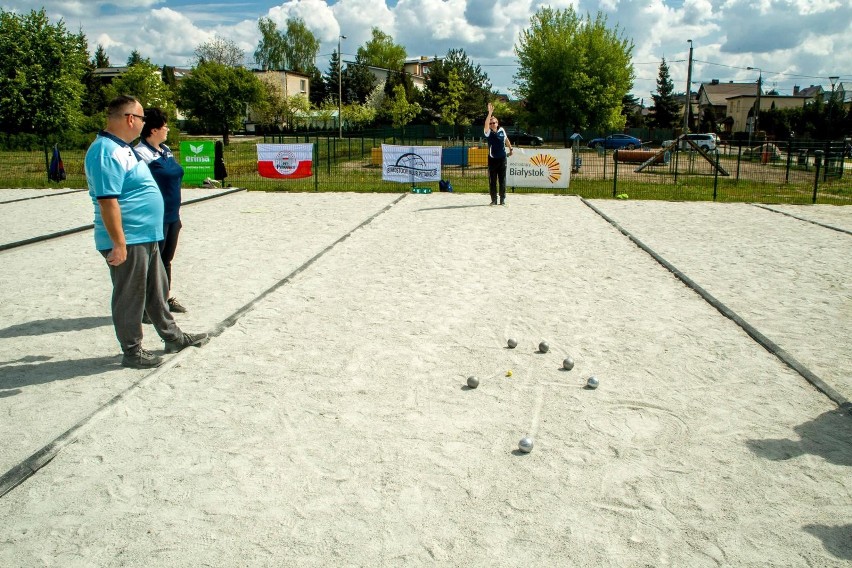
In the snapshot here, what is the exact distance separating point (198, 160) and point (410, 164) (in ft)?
20.8

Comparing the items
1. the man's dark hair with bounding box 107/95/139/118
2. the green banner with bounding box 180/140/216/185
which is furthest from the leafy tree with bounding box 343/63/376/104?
the man's dark hair with bounding box 107/95/139/118

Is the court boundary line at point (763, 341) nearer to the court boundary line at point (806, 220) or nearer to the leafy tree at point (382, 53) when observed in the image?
the court boundary line at point (806, 220)

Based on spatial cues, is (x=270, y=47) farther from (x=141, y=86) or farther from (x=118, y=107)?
(x=118, y=107)

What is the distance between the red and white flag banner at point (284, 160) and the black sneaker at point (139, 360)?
15954mm

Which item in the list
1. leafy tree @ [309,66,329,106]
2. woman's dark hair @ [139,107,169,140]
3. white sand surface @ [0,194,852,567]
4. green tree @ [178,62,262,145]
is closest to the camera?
white sand surface @ [0,194,852,567]

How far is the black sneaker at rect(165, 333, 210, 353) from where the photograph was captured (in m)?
5.69

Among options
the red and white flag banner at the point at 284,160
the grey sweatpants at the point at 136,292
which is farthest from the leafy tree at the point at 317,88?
the grey sweatpants at the point at 136,292

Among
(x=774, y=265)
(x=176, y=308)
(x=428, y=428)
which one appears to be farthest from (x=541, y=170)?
(x=428, y=428)

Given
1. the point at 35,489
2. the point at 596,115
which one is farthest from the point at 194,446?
the point at 596,115

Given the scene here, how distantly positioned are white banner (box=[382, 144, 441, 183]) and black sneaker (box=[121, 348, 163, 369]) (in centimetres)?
1553

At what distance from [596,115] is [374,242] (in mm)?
37437

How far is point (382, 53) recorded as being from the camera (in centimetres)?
10288

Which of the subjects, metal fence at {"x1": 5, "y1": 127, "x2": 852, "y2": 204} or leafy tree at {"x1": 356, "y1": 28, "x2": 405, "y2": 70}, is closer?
metal fence at {"x1": 5, "y1": 127, "x2": 852, "y2": 204}

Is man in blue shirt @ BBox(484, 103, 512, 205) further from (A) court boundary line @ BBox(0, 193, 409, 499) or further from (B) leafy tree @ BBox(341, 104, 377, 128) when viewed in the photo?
(B) leafy tree @ BBox(341, 104, 377, 128)
